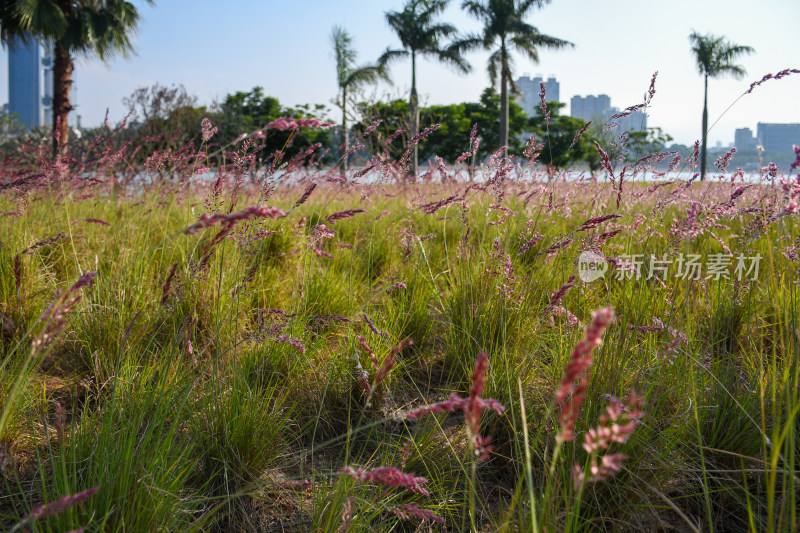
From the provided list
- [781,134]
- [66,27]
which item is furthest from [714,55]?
[66,27]

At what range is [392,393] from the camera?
169 cm

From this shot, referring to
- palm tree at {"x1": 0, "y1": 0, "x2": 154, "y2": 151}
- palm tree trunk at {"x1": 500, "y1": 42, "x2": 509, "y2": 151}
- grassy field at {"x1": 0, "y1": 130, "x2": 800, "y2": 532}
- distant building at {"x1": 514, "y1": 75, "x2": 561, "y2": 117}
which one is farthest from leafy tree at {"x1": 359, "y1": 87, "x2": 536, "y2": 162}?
grassy field at {"x1": 0, "y1": 130, "x2": 800, "y2": 532}

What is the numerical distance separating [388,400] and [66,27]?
1319cm

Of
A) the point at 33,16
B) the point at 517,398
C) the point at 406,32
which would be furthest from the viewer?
the point at 406,32

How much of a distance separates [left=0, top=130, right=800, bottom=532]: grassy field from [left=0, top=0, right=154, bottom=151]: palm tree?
426 inches

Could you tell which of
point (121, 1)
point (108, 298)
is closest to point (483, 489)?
point (108, 298)

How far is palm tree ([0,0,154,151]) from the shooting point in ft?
34.3

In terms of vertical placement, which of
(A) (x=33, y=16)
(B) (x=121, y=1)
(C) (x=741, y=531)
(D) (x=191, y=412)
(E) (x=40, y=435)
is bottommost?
(C) (x=741, y=531)

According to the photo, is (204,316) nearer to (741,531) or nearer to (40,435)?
(40,435)

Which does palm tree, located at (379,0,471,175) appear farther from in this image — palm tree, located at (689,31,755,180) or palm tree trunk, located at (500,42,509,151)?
palm tree, located at (689,31,755,180)

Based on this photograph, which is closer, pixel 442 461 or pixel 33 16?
pixel 442 461

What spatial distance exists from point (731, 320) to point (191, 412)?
6.31 ft

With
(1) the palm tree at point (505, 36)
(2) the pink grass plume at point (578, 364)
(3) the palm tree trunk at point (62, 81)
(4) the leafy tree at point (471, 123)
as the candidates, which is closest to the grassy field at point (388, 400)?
(2) the pink grass plume at point (578, 364)

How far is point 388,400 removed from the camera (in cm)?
166
